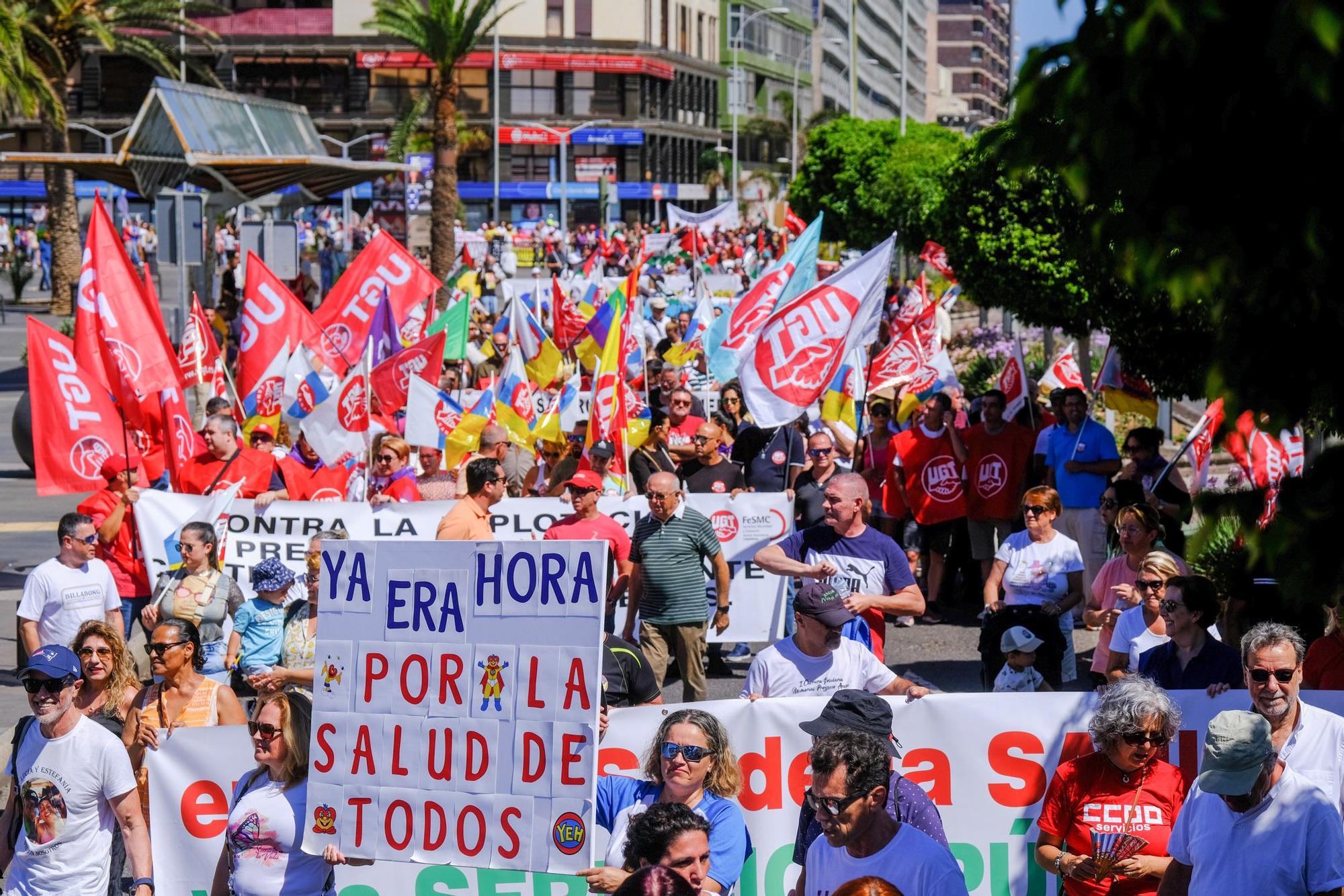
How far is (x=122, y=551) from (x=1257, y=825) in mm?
6914

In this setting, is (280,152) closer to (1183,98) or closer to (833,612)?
(833,612)

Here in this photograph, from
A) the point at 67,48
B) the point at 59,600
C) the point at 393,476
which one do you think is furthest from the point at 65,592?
the point at 67,48

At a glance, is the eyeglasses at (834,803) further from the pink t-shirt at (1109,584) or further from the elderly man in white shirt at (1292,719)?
the pink t-shirt at (1109,584)

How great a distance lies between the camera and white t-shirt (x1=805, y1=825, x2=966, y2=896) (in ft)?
15.0

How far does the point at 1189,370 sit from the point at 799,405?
2.67 m

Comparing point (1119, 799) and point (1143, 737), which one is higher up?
point (1143, 737)

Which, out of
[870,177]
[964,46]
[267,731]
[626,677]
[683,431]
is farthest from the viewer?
[964,46]

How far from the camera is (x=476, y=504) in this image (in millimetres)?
9000

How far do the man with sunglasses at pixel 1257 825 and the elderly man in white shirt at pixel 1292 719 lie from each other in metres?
0.64

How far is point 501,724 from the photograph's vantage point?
207 inches

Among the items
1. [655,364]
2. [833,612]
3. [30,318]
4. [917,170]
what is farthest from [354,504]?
[917,170]

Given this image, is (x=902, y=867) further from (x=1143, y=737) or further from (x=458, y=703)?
(x=458, y=703)

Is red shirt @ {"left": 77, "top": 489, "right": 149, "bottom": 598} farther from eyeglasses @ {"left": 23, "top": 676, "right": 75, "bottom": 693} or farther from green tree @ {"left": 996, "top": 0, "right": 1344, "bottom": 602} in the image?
green tree @ {"left": 996, "top": 0, "right": 1344, "bottom": 602}

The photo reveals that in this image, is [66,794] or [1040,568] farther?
[1040,568]
